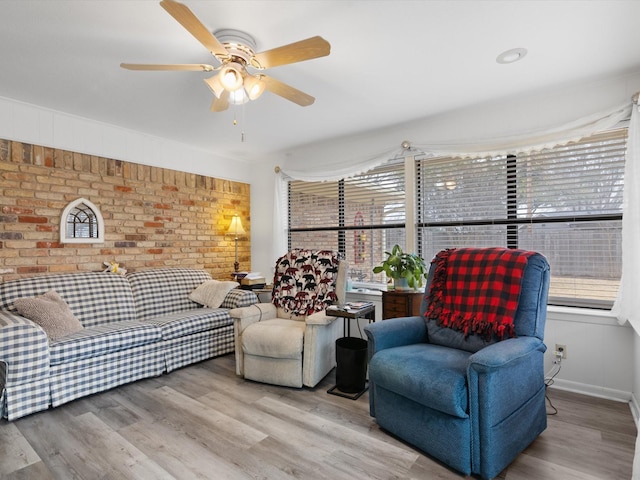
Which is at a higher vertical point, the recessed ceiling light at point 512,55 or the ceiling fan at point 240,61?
the recessed ceiling light at point 512,55

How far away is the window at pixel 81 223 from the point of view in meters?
3.34

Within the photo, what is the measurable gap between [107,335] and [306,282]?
1.69 metres

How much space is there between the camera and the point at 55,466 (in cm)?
187

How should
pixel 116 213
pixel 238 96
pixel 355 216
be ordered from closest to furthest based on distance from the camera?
pixel 238 96 < pixel 116 213 < pixel 355 216

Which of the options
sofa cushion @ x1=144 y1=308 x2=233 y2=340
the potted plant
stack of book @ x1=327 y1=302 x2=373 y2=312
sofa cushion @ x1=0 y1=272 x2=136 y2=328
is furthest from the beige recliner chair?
sofa cushion @ x1=0 y1=272 x2=136 y2=328

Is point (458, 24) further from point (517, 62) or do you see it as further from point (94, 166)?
point (94, 166)

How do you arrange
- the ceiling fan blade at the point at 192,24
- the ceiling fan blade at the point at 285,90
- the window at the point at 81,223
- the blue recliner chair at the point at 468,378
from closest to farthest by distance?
the ceiling fan blade at the point at 192,24 < the blue recliner chair at the point at 468,378 < the ceiling fan blade at the point at 285,90 < the window at the point at 81,223

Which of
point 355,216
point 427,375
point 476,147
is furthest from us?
point 355,216

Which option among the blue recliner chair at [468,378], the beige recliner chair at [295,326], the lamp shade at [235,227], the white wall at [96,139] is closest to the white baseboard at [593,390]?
the blue recliner chair at [468,378]

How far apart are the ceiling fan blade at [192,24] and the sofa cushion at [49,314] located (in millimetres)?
2306

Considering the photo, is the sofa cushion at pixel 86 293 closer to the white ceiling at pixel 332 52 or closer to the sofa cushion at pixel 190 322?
the sofa cushion at pixel 190 322

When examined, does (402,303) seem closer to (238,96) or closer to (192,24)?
(238,96)

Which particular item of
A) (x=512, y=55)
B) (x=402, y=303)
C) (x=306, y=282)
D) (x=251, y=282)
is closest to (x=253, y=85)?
(x=512, y=55)

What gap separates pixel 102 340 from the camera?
2744 mm
